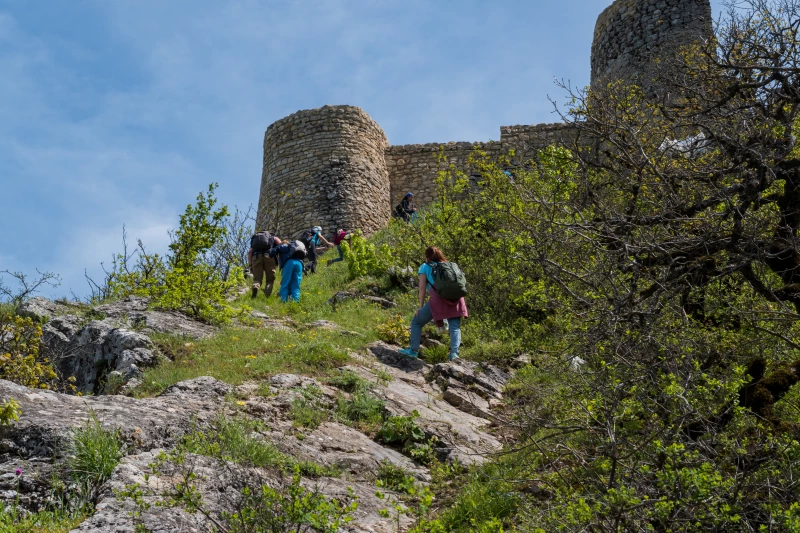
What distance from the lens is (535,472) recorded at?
5473 mm

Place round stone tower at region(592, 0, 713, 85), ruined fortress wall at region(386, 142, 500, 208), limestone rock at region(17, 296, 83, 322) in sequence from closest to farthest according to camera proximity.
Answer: limestone rock at region(17, 296, 83, 322) → round stone tower at region(592, 0, 713, 85) → ruined fortress wall at region(386, 142, 500, 208)

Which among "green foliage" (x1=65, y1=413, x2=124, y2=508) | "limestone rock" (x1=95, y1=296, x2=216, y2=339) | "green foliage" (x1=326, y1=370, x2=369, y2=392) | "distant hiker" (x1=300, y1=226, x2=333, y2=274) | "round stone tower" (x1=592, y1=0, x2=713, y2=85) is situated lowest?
"green foliage" (x1=65, y1=413, x2=124, y2=508)

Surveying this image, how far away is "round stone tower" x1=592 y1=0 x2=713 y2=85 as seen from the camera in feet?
59.9

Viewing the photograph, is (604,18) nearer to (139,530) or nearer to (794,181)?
(794,181)

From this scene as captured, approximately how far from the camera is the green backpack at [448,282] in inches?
345

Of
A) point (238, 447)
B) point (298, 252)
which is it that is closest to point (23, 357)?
point (238, 447)

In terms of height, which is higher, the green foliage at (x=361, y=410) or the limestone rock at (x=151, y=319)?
the limestone rock at (x=151, y=319)

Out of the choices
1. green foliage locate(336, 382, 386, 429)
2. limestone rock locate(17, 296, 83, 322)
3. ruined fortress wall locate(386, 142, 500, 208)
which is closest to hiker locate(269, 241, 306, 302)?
limestone rock locate(17, 296, 83, 322)

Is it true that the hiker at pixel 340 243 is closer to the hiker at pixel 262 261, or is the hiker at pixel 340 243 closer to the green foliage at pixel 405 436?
the hiker at pixel 262 261

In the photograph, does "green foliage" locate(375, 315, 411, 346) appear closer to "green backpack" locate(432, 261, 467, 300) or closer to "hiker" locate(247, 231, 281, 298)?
"green backpack" locate(432, 261, 467, 300)

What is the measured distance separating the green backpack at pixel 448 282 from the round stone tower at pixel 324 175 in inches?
406

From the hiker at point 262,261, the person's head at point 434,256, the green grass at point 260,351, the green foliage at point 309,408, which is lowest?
the green foliage at point 309,408

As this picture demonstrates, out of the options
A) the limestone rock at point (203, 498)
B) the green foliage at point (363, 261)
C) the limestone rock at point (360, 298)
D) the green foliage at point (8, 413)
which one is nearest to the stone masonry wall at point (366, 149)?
the green foliage at point (363, 261)

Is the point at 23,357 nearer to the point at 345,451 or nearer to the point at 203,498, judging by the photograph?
the point at 345,451
